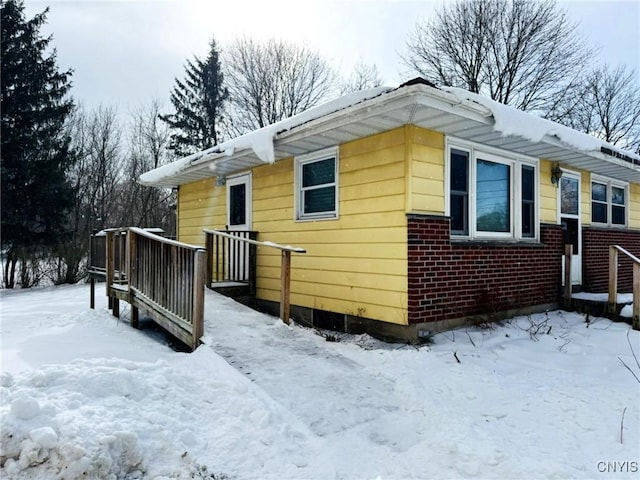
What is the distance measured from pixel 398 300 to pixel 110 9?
6.95m

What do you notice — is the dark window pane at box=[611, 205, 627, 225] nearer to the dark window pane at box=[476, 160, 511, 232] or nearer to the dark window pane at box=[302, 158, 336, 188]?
the dark window pane at box=[476, 160, 511, 232]

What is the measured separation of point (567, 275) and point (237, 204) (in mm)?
6171

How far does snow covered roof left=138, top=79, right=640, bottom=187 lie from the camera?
4.34m

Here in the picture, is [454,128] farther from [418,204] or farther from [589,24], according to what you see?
[589,24]

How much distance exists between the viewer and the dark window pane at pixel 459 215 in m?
5.56

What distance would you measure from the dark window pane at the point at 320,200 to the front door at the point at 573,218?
14.5ft

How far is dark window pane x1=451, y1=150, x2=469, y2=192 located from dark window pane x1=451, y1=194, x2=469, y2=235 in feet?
0.41

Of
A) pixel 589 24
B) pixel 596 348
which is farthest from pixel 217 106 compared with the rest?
pixel 596 348

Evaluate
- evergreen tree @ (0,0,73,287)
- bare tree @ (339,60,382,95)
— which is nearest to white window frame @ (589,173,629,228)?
evergreen tree @ (0,0,73,287)

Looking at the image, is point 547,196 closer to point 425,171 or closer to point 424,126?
point 425,171

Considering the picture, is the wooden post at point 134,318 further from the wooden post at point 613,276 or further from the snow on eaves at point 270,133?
the wooden post at point 613,276

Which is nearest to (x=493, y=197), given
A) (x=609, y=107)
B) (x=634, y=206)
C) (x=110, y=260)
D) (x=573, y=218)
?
(x=573, y=218)

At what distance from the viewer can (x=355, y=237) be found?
567 cm

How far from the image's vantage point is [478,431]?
2.79m
